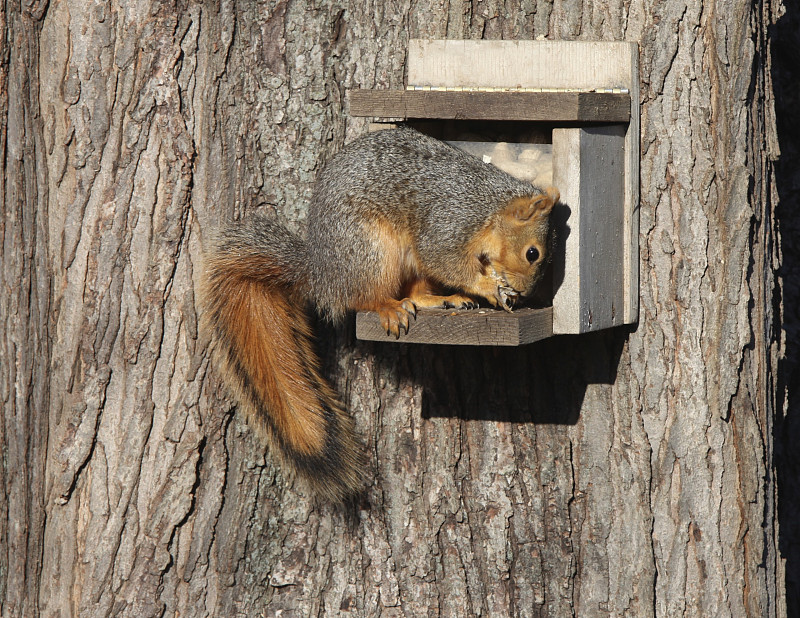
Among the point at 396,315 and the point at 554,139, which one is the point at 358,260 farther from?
the point at 554,139

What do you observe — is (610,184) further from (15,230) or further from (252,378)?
(15,230)

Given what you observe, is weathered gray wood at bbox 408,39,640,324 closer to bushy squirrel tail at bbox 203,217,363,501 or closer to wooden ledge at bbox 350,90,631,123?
wooden ledge at bbox 350,90,631,123

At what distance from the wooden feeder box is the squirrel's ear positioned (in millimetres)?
42

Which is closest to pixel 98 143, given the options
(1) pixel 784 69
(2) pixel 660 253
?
(2) pixel 660 253

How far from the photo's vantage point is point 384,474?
222cm

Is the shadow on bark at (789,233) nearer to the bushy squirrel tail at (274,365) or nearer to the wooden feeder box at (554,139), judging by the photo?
the wooden feeder box at (554,139)

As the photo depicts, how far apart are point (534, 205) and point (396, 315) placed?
1.18ft

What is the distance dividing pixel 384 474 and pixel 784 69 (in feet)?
5.89

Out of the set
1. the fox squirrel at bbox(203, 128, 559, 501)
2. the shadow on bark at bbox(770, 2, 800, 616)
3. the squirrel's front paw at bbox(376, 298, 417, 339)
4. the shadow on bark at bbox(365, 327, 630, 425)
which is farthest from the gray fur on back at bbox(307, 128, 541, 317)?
the shadow on bark at bbox(770, 2, 800, 616)

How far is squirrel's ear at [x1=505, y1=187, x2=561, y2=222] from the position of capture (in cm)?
187

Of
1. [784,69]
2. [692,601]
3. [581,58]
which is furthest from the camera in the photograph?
[784,69]

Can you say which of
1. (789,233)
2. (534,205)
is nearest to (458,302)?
(534,205)

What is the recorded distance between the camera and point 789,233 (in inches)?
113

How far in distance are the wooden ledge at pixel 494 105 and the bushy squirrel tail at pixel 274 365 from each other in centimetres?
39
